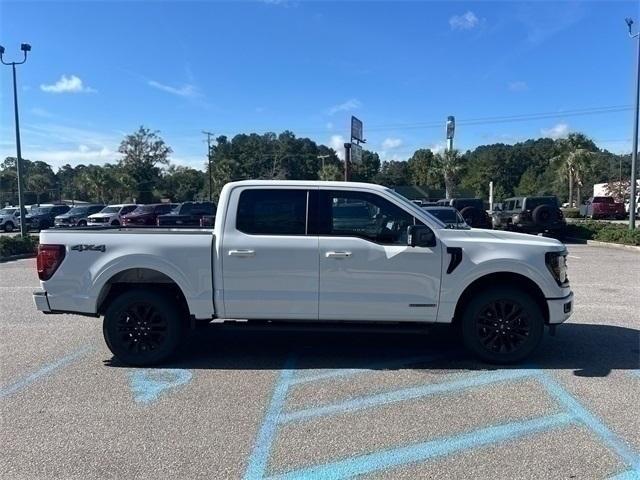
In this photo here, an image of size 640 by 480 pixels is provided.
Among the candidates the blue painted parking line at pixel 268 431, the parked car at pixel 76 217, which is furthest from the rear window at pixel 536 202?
the parked car at pixel 76 217

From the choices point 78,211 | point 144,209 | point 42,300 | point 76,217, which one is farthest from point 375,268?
point 78,211

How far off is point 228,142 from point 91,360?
14231 centimetres

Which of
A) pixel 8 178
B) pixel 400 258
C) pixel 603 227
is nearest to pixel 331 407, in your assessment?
pixel 400 258

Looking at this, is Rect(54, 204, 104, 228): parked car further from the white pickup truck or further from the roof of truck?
the roof of truck

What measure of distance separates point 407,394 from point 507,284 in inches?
64.5

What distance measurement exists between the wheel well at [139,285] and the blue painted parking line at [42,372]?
66 cm

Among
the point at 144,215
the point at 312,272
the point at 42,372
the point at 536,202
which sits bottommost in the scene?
the point at 42,372

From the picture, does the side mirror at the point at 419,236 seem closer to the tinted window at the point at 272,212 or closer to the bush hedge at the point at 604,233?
the tinted window at the point at 272,212

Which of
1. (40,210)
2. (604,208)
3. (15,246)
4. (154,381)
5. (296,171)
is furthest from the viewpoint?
(296,171)

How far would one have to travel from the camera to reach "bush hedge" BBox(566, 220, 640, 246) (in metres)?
18.6

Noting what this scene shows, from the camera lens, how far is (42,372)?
17.6 feet

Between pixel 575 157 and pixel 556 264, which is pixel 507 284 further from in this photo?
pixel 575 157

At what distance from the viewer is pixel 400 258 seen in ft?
17.4

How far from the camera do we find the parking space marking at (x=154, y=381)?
471 centimetres
